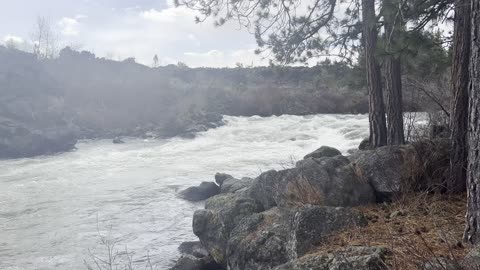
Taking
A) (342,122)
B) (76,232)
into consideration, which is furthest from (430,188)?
(342,122)

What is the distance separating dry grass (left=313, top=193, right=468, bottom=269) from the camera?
3.05 meters

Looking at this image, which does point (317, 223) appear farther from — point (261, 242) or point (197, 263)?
point (197, 263)

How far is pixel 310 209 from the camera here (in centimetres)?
455

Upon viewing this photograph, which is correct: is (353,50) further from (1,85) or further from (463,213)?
(1,85)

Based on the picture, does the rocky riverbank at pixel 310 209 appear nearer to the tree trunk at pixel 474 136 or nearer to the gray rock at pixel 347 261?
the gray rock at pixel 347 261

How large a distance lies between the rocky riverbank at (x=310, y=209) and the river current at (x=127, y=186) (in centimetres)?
163

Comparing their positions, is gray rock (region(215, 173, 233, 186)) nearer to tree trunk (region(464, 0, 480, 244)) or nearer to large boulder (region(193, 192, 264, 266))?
large boulder (region(193, 192, 264, 266))

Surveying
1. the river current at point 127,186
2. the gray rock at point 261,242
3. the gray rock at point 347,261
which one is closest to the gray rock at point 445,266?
the gray rock at point 347,261

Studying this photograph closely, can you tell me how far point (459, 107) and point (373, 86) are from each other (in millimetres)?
3041

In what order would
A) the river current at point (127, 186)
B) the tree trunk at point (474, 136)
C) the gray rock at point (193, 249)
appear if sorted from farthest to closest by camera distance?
the river current at point (127, 186) < the gray rock at point (193, 249) < the tree trunk at point (474, 136)

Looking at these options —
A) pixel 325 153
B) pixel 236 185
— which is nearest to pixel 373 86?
pixel 325 153

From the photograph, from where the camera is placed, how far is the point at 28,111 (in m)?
27.7

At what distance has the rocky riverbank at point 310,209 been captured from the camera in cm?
432

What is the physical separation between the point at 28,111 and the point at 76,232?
20.6 metres
